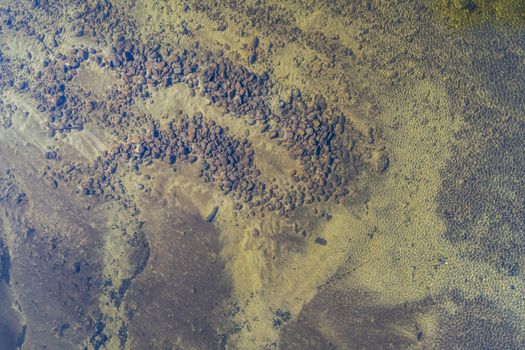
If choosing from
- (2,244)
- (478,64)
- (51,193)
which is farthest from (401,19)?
(2,244)

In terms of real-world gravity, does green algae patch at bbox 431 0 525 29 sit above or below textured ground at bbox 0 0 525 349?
above

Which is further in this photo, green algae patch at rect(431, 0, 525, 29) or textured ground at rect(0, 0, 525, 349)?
textured ground at rect(0, 0, 525, 349)

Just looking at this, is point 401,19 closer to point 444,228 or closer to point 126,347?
point 444,228

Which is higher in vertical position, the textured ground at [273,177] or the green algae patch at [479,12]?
the green algae patch at [479,12]

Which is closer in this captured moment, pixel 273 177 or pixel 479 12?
pixel 479 12
